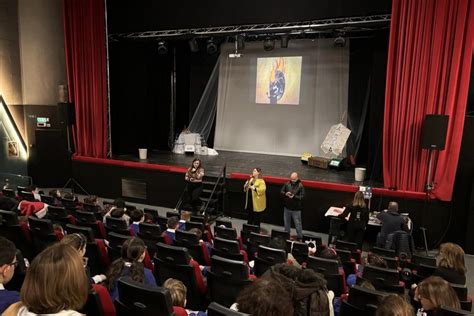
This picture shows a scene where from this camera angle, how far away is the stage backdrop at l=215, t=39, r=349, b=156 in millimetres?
13727

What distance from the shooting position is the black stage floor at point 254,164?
10.7 metres

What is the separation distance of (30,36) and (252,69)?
7434 mm

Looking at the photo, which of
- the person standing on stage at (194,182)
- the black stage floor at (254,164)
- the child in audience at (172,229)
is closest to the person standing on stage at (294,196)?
the black stage floor at (254,164)

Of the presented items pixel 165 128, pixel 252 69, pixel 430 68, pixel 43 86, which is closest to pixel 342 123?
pixel 252 69

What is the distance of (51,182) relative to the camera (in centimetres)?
1264

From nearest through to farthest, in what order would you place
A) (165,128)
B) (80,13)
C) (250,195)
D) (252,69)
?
A: (250,195)
(80,13)
(252,69)
(165,128)

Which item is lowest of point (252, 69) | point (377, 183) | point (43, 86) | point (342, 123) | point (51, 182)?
point (51, 182)

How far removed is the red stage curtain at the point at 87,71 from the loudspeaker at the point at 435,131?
899cm

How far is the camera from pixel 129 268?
338 centimetres

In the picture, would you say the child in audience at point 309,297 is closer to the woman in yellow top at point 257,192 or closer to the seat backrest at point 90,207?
the seat backrest at point 90,207

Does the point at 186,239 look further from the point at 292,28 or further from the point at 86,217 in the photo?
the point at 292,28

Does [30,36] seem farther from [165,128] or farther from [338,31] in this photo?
[338,31]

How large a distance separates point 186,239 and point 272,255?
124cm

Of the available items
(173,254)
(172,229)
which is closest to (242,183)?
(172,229)
